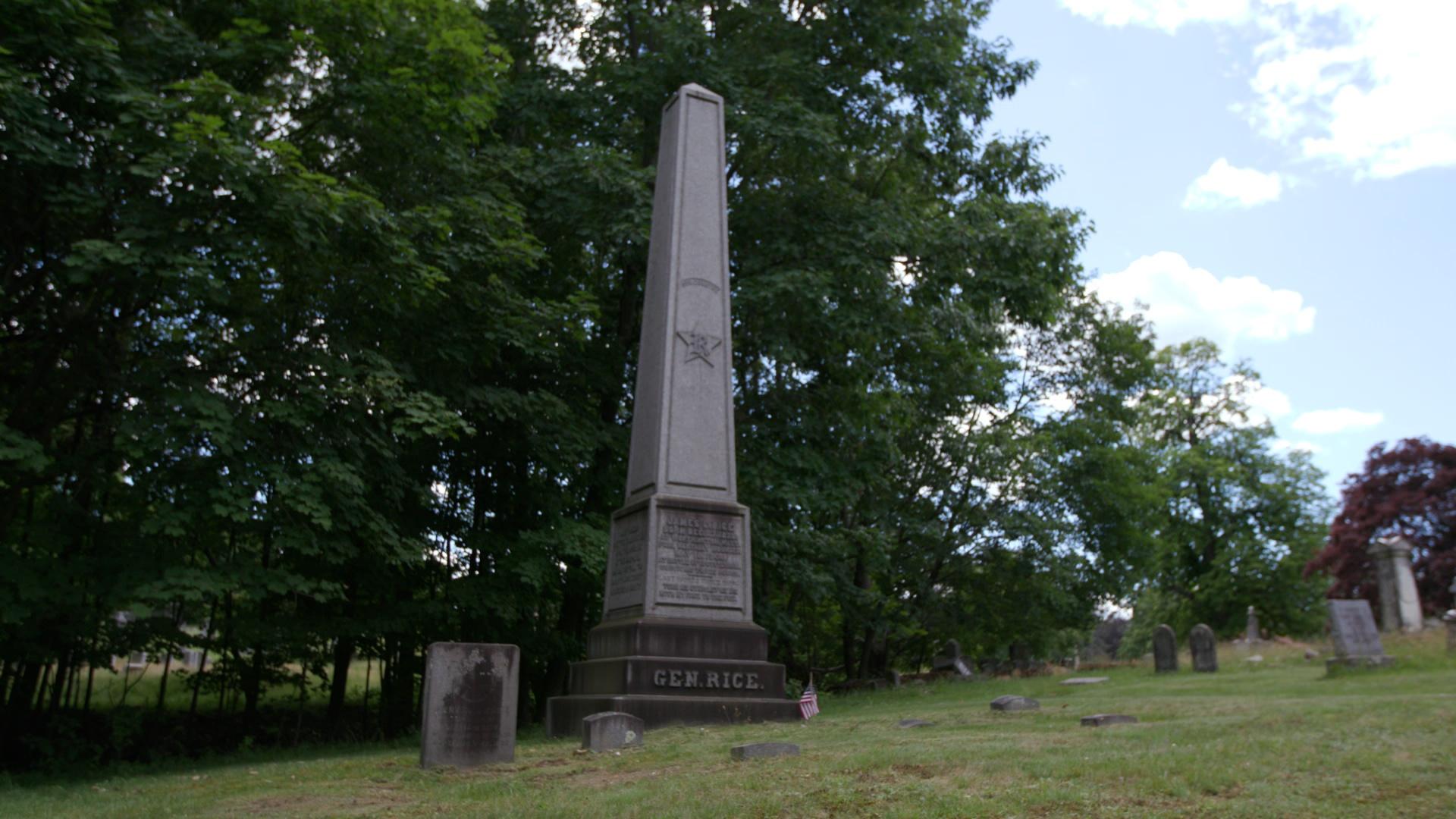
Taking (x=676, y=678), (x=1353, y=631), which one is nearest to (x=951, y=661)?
(x=1353, y=631)

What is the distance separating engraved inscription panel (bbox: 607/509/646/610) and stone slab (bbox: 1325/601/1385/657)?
1087 cm

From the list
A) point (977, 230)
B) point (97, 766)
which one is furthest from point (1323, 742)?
point (97, 766)

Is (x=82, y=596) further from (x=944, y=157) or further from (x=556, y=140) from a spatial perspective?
(x=944, y=157)

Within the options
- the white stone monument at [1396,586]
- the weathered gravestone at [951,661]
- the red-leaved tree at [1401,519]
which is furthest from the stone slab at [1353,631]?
the red-leaved tree at [1401,519]

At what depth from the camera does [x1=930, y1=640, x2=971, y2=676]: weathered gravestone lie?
25494 millimetres

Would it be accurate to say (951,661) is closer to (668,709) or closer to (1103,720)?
(668,709)

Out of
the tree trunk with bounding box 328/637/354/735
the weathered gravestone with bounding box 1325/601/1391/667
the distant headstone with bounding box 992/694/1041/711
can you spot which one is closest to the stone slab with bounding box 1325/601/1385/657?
the weathered gravestone with bounding box 1325/601/1391/667

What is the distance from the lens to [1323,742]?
690 cm

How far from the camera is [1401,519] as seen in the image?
41.0m

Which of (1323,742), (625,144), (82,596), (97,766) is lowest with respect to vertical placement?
(97,766)

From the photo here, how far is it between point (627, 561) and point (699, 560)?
864 mm

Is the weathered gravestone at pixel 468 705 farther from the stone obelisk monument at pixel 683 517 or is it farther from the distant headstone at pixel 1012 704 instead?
the distant headstone at pixel 1012 704

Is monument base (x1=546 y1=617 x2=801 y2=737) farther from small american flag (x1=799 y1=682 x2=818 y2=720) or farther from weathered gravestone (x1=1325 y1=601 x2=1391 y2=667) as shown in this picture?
weathered gravestone (x1=1325 y1=601 x2=1391 y2=667)

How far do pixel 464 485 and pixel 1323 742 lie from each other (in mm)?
12402
